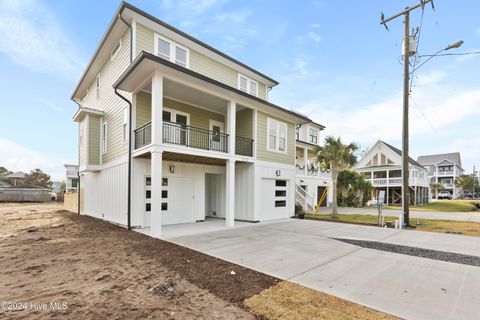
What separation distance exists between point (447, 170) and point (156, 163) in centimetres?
7446

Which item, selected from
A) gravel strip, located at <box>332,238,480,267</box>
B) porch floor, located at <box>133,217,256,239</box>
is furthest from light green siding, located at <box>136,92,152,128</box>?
gravel strip, located at <box>332,238,480,267</box>

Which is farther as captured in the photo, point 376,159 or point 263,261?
point 376,159

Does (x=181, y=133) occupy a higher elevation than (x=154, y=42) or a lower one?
lower

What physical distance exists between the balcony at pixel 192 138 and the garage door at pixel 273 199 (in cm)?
226

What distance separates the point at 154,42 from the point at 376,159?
3125cm

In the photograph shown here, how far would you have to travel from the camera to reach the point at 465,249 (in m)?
7.21

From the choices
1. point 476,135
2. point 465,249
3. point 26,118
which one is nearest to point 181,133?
point 465,249

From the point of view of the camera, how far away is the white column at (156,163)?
27.4 ft

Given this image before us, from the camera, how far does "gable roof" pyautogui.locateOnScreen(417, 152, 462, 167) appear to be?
195 feet

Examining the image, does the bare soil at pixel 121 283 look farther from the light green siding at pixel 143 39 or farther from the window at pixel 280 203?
the light green siding at pixel 143 39

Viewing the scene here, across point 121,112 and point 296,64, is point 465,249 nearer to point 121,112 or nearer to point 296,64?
point 296,64

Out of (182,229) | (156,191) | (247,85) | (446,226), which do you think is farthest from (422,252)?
(247,85)

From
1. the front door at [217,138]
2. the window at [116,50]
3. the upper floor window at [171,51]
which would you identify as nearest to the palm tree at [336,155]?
the front door at [217,138]

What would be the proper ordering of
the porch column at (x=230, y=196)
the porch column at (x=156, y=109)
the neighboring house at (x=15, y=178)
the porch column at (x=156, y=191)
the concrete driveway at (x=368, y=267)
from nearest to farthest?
the concrete driveway at (x=368, y=267) → the porch column at (x=156, y=191) → the porch column at (x=156, y=109) → the porch column at (x=230, y=196) → the neighboring house at (x=15, y=178)
